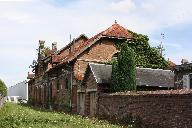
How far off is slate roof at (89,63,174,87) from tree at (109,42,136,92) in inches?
66.9

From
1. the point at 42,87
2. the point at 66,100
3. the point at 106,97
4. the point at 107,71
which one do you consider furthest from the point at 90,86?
the point at 42,87

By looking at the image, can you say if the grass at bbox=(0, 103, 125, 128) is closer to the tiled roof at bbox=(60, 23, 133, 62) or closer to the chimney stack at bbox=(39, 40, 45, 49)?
the tiled roof at bbox=(60, 23, 133, 62)

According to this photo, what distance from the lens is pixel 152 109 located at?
20.9m

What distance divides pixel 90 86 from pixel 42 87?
Result: 2534 centimetres

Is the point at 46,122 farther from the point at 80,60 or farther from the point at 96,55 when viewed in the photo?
the point at 96,55

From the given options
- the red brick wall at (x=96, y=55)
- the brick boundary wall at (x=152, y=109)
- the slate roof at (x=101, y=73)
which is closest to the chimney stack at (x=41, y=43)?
the red brick wall at (x=96, y=55)

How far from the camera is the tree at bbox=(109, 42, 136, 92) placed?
28172 millimetres

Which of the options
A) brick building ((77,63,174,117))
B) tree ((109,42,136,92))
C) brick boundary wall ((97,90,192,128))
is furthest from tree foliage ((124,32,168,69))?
brick boundary wall ((97,90,192,128))

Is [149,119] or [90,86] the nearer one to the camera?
[149,119]

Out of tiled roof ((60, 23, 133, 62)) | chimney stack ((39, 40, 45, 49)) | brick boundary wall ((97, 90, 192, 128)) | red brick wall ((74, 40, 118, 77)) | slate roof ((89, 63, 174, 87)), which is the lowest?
brick boundary wall ((97, 90, 192, 128))

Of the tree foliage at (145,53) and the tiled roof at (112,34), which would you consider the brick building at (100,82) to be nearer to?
the tree foliage at (145,53)

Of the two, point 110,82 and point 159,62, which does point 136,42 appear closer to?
point 159,62

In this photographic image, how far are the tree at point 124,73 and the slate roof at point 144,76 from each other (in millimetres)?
1700

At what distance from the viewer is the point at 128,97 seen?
24047mm
